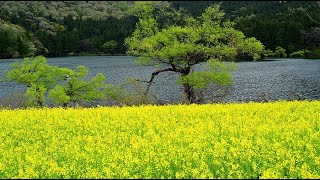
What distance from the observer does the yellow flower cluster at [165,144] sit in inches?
412

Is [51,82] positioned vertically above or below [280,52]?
above

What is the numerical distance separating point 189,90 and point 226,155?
29374mm

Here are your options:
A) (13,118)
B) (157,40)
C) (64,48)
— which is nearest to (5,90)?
(157,40)

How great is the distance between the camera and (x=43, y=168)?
1070cm

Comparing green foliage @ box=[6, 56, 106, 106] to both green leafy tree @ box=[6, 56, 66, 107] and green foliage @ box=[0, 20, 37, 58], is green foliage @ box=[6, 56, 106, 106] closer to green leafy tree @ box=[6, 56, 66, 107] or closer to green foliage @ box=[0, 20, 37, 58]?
→ green leafy tree @ box=[6, 56, 66, 107]

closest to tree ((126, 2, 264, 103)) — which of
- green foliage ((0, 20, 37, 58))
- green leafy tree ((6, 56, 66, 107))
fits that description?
green leafy tree ((6, 56, 66, 107))

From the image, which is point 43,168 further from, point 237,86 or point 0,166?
point 237,86

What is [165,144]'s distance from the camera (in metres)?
12.9

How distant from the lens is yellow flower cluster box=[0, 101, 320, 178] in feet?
34.3

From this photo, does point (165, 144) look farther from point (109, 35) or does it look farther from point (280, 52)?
point (109, 35)

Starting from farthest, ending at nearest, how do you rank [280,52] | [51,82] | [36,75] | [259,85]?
[280,52], [259,85], [51,82], [36,75]

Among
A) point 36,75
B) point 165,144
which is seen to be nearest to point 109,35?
point 36,75

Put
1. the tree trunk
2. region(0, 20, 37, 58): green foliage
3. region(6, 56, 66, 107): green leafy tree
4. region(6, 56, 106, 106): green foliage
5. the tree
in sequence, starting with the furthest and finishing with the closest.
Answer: region(0, 20, 37, 58): green foliage, region(6, 56, 66, 107): green leafy tree, the tree trunk, region(6, 56, 106, 106): green foliage, the tree

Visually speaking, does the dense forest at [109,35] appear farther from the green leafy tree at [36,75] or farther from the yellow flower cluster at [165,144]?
the yellow flower cluster at [165,144]
